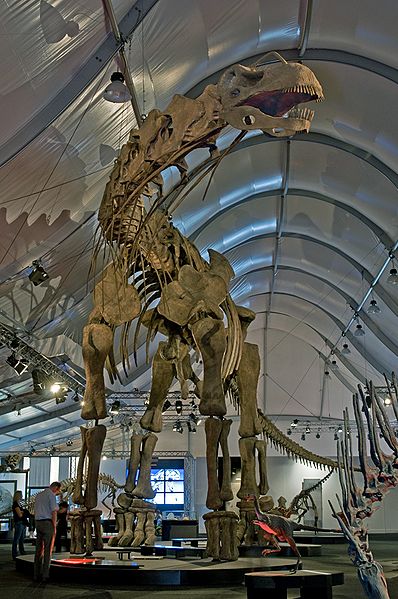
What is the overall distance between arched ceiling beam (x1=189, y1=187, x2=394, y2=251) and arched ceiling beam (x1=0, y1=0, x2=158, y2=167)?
8342mm

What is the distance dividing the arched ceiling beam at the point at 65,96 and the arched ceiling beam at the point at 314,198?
8342 mm

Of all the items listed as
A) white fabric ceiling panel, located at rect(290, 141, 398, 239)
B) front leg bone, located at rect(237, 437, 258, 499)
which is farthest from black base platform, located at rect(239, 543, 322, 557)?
white fabric ceiling panel, located at rect(290, 141, 398, 239)

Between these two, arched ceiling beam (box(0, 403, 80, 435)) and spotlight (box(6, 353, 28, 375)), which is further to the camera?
arched ceiling beam (box(0, 403, 80, 435))

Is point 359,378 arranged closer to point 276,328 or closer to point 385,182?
point 276,328

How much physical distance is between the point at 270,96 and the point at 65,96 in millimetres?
4918

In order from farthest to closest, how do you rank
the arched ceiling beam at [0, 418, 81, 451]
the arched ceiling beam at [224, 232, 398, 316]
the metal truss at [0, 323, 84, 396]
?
the arched ceiling beam at [0, 418, 81, 451]
the arched ceiling beam at [224, 232, 398, 316]
the metal truss at [0, 323, 84, 396]

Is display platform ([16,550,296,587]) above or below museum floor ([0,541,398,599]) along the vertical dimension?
above

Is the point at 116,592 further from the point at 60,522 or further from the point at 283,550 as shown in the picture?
the point at 60,522

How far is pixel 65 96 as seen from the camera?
961 cm

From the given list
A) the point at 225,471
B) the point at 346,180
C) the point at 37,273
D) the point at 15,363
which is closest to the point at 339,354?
the point at 346,180

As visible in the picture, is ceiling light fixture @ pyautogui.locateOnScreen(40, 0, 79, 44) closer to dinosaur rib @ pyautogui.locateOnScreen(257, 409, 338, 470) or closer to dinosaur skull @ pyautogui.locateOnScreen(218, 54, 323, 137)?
dinosaur skull @ pyautogui.locateOnScreen(218, 54, 323, 137)

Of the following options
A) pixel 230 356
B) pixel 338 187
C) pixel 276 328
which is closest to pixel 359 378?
pixel 276 328

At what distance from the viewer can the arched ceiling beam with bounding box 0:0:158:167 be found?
9.56m

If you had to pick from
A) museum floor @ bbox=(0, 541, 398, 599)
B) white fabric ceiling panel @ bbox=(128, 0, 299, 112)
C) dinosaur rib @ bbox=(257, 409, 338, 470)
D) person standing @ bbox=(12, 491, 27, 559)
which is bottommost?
museum floor @ bbox=(0, 541, 398, 599)
